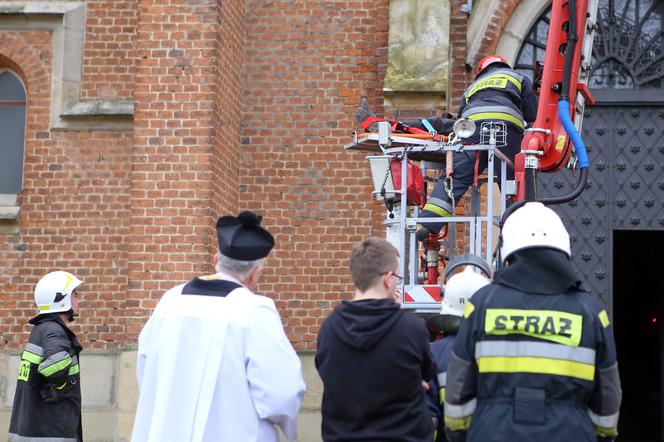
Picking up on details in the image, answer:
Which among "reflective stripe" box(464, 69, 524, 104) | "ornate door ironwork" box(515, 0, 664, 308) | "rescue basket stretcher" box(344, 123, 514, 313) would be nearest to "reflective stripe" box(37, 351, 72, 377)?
"rescue basket stretcher" box(344, 123, 514, 313)

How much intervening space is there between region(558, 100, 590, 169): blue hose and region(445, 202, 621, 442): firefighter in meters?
3.20

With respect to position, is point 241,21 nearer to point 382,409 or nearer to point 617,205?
point 617,205

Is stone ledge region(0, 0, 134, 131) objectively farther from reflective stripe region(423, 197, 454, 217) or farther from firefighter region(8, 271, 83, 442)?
reflective stripe region(423, 197, 454, 217)

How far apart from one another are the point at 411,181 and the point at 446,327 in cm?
248

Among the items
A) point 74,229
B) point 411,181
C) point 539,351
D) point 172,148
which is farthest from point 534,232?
point 74,229

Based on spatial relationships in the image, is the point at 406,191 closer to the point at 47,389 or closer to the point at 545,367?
the point at 47,389

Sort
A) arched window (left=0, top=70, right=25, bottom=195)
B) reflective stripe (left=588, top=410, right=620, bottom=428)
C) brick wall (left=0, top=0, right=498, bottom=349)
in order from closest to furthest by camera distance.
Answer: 1. reflective stripe (left=588, top=410, right=620, bottom=428)
2. brick wall (left=0, top=0, right=498, bottom=349)
3. arched window (left=0, top=70, right=25, bottom=195)

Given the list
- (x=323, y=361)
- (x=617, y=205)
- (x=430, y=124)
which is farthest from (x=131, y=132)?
(x=323, y=361)

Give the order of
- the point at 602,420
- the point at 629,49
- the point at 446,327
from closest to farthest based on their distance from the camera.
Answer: the point at 602,420, the point at 446,327, the point at 629,49

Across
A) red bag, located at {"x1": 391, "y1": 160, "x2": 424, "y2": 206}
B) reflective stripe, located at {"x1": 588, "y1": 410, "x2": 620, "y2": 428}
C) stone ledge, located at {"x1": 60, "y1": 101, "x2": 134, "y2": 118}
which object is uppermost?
stone ledge, located at {"x1": 60, "y1": 101, "x2": 134, "y2": 118}

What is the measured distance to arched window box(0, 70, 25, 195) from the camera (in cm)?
1181

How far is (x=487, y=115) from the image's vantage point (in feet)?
25.6

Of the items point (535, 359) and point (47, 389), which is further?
point (47, 389)

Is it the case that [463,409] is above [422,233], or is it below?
below
